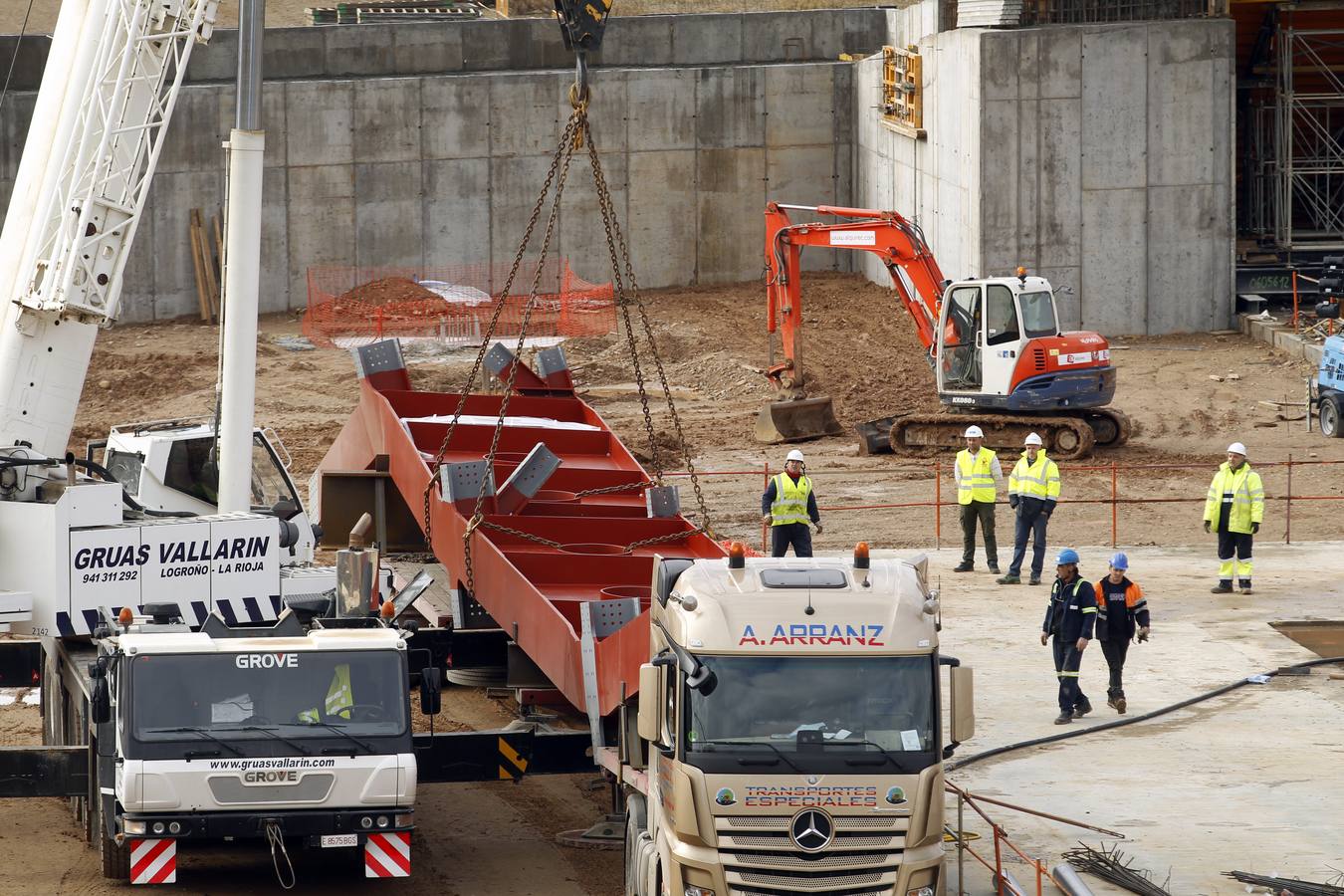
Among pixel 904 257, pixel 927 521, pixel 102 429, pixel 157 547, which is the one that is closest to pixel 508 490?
pixel 157 547

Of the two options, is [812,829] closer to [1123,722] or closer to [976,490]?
[1123,722]

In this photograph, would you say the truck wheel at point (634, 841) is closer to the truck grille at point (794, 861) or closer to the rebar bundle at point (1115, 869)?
the truck grille at point (794, 861)

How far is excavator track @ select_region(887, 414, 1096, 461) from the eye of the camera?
29109 millimetres

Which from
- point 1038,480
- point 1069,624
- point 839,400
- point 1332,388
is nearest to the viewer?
point 1069,624

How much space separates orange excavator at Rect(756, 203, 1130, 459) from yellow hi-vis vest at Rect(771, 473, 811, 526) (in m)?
8.76

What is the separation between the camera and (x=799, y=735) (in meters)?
11.4

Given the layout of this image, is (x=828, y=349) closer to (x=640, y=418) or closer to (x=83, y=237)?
(x=640, y=418)

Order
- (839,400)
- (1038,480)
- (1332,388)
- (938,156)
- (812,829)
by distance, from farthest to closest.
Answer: (938,156) < (839,400) < (1332,388) < (1038,480) < (812,829)

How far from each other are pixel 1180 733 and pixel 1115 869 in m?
4.19

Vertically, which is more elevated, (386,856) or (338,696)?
(338,696)

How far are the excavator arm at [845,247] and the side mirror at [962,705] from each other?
18430 millimetres

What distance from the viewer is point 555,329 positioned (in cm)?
3941

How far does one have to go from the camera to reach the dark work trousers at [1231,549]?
21.5m

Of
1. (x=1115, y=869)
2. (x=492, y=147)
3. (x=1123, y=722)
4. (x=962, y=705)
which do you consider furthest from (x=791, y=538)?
(x=492, y=147)
